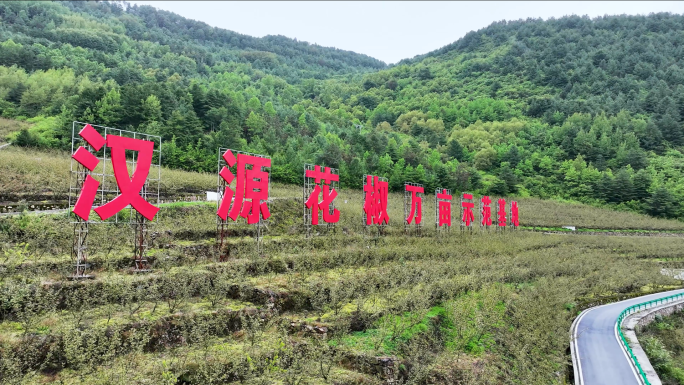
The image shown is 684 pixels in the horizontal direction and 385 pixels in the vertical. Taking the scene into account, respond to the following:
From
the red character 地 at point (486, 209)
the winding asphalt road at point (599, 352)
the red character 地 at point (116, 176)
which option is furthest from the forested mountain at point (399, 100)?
the winding asphalt road at point (599, 352)

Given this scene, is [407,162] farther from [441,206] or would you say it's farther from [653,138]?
[653,138]

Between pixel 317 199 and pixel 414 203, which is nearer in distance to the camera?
pixel 317 199

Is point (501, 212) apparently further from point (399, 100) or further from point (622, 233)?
point (399, 100)

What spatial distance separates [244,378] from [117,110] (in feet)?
111

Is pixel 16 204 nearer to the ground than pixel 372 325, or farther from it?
farther from it

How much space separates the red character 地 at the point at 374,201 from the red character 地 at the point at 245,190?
5.40m

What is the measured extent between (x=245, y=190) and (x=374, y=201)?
276 inches

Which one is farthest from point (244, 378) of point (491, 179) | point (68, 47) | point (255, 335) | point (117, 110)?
point (68, 47)

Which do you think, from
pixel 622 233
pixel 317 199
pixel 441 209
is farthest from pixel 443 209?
pixel 622 233

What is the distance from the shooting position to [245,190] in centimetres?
1321

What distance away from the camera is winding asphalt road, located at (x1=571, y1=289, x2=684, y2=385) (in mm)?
10984

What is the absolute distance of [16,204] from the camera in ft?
49.5

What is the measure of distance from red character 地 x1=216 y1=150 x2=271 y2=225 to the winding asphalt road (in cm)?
1049

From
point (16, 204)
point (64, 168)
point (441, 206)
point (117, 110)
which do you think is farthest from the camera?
point (117, 110)
